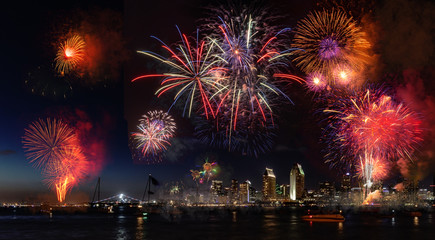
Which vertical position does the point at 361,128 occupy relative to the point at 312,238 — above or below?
above

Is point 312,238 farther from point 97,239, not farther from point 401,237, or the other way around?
point 97,239

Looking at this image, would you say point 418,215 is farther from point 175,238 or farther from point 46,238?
point 46,238

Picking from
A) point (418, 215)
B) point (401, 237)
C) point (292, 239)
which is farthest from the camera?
point (418, 215)

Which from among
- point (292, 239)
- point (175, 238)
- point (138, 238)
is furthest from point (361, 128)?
point (138, 238)

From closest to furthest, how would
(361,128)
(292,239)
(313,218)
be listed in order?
(361,128), (292,239), (313,218)

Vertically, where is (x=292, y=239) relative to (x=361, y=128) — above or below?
below

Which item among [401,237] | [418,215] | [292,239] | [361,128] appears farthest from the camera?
[418,215]

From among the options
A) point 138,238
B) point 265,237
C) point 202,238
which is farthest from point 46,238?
point 265,237

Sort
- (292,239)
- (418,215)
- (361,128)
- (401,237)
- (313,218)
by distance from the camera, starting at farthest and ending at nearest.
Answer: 1. (418,215)
2. (313,218)
3. (401,237)
4. (292,239)
5. (361,128)

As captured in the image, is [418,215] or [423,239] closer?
[423,239]
